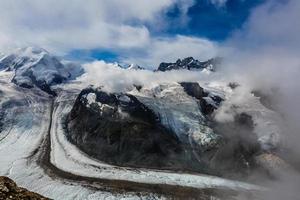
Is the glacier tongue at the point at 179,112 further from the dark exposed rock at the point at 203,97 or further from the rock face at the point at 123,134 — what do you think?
the rock face at the point at 123,134

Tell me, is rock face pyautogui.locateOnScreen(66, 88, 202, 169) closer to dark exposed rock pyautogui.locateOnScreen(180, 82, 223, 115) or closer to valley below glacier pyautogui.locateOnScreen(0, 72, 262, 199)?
valley below glacier pyautogui.locateOnScreen(0, 72, 262, 199)

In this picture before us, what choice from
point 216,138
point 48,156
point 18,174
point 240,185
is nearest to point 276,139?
point 216,138

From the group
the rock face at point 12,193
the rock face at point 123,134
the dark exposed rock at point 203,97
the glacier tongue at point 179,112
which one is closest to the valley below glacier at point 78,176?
the rock face at point 123,134

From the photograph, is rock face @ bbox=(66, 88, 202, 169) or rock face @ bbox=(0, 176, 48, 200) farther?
rock face @ bbox=(66, 88, 202, 169)

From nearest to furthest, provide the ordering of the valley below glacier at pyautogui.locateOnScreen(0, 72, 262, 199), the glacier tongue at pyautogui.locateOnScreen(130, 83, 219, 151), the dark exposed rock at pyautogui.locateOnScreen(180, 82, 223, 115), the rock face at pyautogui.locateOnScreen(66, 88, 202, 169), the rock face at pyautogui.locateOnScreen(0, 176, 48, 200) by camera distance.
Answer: the rock face at pyautogui.locateOnScreen(0, 176, 48, 200), the valley below glacier at pyautogui.locateOnScreen(0, 72, 262, 199), the rock face at pyautogui.locateOnScreen(66, 88, 202, 169), the glacier tongue at pyautogui.locateOnScreen(130, 83, 219, 151), the dark exposed rock at pyautogui.locateOnScreen(180, 82, 223, 115)

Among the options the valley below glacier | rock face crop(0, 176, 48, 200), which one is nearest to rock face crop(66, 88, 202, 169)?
the valley below glacier

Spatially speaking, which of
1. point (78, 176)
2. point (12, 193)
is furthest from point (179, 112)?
point (12, 193)
